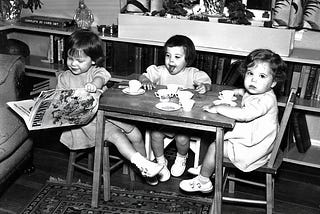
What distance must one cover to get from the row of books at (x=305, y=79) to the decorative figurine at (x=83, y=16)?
1579 millimetres

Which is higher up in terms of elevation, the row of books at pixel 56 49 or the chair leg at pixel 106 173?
the row of books at pixel 56 49

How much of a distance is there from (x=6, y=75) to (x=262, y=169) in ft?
5.02

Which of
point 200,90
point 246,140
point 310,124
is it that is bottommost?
point 310,124

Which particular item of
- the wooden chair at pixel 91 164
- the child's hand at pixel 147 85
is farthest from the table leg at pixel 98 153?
the child's hand at pixel 147 85

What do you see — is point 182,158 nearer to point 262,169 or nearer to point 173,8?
point 262,169

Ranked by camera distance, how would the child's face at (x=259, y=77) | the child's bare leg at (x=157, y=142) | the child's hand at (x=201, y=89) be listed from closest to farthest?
the child's face at (x=259, y=77)
the child's hand at (x=201, y=89)
the child's bare leg at (x=157, y=142)

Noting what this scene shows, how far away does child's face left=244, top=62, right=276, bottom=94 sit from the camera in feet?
8.07

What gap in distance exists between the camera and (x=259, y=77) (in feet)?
8.08

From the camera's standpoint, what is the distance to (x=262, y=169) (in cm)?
244

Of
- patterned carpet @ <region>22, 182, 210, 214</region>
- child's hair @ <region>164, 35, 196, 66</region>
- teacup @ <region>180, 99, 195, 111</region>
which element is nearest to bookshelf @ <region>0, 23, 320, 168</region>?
child's hair @ <region>164, 35, 196, 66</region>

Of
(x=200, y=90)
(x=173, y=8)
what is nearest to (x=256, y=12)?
(x=173, y=8)

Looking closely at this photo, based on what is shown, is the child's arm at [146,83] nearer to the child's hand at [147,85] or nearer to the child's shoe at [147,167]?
the child's hand at [147,85]

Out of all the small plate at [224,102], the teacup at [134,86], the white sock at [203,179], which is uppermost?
the teacup at [134,86]

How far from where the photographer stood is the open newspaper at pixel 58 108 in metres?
2.37
